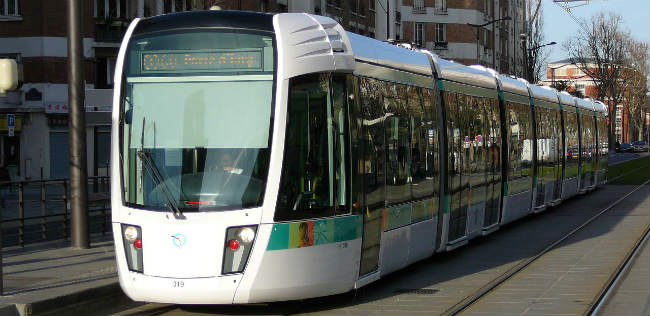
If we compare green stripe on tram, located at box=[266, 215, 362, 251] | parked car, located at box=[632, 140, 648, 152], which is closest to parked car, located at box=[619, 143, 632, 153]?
parked car, located at box=[632, 140, 648, 152]

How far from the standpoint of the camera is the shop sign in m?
41.7

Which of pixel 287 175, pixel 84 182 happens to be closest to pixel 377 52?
pixel 287 175

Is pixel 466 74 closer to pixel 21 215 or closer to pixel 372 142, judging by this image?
pixel 372 142

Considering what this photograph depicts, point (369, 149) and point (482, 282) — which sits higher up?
point (369, 149)

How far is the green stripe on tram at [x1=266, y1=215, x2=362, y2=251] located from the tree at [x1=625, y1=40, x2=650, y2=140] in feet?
324

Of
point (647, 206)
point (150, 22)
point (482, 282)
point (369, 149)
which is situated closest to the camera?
point (150, 22)

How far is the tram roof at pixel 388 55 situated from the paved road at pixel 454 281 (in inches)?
103

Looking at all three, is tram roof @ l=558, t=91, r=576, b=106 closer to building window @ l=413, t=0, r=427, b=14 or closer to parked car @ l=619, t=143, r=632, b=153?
building window @ l=413, t=0, r=427, b=14

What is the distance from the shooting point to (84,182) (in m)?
13.6

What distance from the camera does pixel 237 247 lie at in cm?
920

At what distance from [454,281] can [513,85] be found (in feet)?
28.9

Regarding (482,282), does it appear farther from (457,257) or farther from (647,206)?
(647,206)

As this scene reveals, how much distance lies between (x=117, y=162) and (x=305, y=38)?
7.15 ft

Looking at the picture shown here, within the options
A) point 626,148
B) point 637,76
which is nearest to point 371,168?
point 637,76
